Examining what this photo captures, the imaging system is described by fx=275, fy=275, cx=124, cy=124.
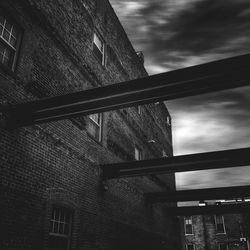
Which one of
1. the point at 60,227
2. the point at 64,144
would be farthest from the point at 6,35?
the point at 60,227

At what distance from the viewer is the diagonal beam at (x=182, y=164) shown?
343 inches

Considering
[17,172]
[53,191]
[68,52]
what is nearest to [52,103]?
[17,172]

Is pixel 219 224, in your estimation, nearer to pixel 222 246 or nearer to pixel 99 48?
pixel 222 246

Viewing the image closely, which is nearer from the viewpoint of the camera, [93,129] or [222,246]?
[93,129]

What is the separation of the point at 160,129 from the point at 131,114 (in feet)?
21.0

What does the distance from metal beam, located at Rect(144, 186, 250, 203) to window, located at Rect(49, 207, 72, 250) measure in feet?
21.6

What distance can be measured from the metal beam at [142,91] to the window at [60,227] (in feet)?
9.36

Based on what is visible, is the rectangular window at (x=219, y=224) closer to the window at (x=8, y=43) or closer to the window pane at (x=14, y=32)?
the window at (x=8, y=43)

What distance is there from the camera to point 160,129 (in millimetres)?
20359

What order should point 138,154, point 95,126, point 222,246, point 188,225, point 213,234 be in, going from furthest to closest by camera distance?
point 188,225 < point 213,234 < point 222,246 < point 138,154 < point 95,126

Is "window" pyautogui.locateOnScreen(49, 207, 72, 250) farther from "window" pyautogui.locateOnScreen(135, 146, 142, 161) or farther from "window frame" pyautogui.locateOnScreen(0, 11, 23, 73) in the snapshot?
"window" pyautogui.locateOnScreen(135, 146, 142, 161)

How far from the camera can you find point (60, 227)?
7715 millimetres

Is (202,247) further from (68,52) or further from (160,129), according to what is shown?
(68,52)

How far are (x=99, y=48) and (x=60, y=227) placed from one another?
775 centimetres
